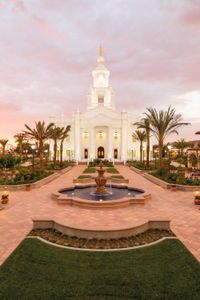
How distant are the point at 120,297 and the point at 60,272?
5.47 ft

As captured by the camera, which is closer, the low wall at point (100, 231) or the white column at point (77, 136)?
the low wall at point (100, 231)

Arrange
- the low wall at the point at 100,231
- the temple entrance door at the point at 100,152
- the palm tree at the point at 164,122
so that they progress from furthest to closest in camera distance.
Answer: the temple entrance door at the point at 100,152 → the palm tree at the point at 164,122 → the low wall at the point at 100,231

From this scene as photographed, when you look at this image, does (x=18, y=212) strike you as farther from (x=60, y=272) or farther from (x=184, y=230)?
(x=184, y=230)

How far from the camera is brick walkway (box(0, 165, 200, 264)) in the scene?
7.79 meters

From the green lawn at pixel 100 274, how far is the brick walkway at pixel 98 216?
0.76m

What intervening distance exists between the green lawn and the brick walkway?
757 millimetres

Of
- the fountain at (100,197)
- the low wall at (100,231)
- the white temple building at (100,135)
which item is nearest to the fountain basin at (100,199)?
the fountain at (100,197)

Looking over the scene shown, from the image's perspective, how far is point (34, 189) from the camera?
17859mm

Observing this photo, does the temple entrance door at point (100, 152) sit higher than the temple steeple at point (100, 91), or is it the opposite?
the temple steeple at point (100, 91)

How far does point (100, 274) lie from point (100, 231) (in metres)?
2.21

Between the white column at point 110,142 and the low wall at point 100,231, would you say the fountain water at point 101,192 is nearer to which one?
the low wall at point 100,231

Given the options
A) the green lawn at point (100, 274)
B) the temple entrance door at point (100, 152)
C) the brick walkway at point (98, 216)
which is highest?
the temple entrance door at point (100, 152)

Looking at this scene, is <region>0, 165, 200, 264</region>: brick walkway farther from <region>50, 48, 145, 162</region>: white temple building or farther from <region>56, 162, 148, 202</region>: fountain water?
<region>50, 48, 145, 162</region>: white temple building

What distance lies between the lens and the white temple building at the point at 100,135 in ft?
190
